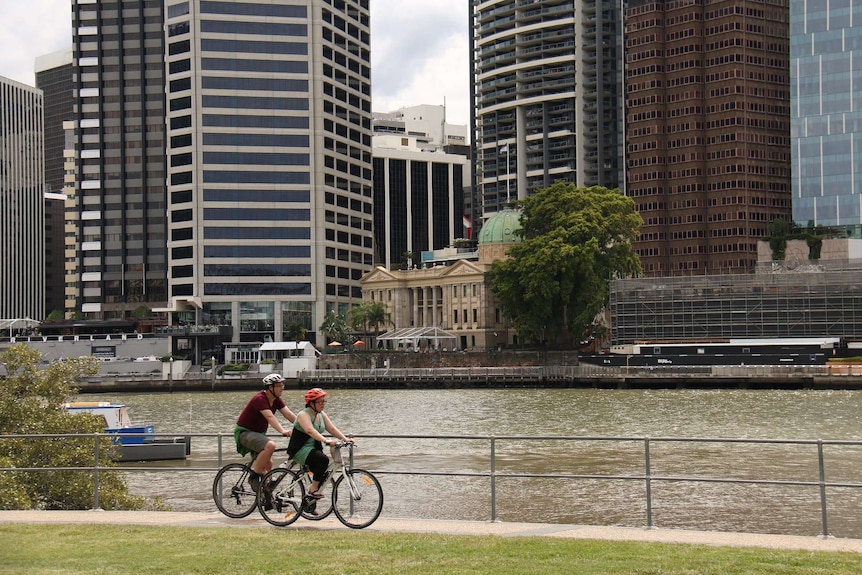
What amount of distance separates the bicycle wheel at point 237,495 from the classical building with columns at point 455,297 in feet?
508

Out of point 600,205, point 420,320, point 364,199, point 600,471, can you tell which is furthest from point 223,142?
point 600,471

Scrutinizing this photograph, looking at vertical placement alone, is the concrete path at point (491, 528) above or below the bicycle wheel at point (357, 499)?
below

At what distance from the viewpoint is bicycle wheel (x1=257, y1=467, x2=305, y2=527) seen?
831 inches

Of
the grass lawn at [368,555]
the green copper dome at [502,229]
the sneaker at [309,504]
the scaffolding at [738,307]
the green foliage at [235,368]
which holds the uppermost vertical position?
the green copper dome at [502,229]

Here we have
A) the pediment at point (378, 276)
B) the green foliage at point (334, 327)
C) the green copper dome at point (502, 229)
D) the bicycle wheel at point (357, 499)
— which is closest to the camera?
the bicycle wheel at point (357, 499)

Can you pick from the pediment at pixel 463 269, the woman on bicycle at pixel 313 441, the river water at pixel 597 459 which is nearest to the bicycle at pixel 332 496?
the woman on bicycle at pixel 313 441

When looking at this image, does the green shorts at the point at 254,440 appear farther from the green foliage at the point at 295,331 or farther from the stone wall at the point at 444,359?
the green foliage at the point at 295,331

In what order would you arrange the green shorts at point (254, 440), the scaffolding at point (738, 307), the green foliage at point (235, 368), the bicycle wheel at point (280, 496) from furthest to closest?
1. the green foliage at point (235, 368)
2. the scaffolding at point (738, 307)
3. the green shorts at point (254, 440)
4. the bicycle wheel at point (280, 496)

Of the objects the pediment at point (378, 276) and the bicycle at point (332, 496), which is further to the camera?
the pediment at point (378, 276)

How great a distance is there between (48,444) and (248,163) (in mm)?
144016

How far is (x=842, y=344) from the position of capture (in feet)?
436

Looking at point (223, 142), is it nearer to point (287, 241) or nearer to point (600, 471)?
point (287, 241)

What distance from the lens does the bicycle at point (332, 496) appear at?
Result: 2072 cm

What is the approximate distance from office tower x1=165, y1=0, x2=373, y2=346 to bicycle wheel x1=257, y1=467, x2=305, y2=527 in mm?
154435
